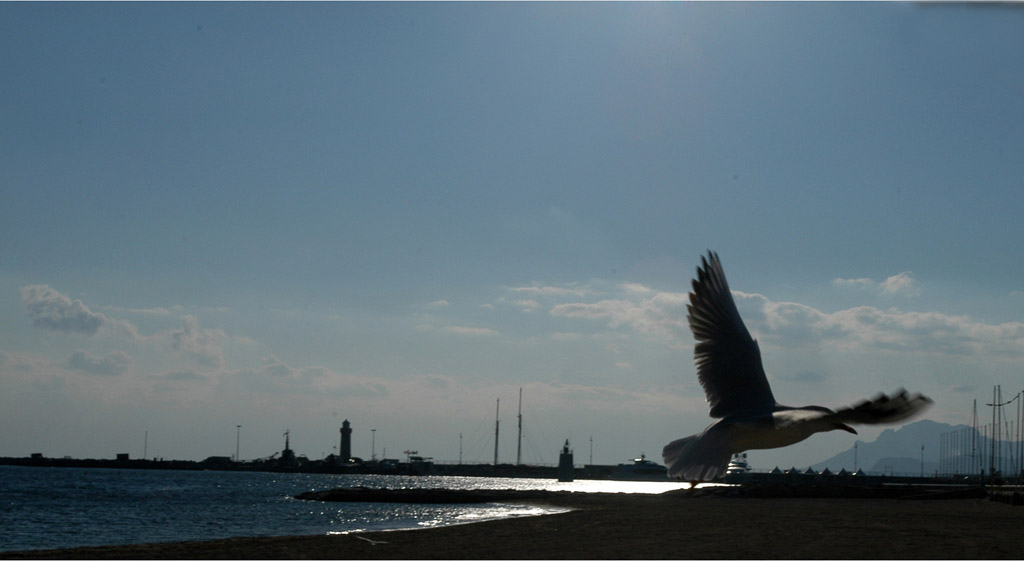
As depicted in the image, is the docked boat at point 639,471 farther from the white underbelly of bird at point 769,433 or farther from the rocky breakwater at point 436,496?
the white underbelly of bird at point 769,433

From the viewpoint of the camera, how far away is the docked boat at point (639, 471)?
174 meters

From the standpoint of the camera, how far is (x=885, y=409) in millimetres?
8039

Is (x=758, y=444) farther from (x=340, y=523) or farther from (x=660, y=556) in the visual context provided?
(x=340, y=523)

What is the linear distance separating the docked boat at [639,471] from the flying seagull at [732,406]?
165m

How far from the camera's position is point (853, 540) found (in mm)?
18141

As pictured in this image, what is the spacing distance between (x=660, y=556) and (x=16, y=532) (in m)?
32.6

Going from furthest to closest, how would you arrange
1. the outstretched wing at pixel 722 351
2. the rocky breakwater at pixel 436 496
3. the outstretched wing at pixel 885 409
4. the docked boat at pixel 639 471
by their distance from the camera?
the docked boat at pixel 639 471
the rocky breakwater at pixel 436 496
the outstretched wing at pixel 722 351
the outstretched wing at pixel 885 409

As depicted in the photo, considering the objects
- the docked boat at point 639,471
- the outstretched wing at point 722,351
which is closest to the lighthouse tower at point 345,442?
the docked boat at point 639,471

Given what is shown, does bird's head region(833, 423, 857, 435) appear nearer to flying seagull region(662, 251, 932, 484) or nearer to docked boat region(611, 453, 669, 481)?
flying seagull region(662, 251, 932, 484)

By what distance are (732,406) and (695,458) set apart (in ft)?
6.62

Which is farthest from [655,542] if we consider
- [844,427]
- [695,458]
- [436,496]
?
[436,496]

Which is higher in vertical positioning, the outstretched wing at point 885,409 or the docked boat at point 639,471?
the outstretched wing at point 885,409

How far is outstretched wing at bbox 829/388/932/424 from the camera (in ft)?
25.8

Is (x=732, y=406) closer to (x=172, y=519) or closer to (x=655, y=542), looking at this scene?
(x=655, y=542)
